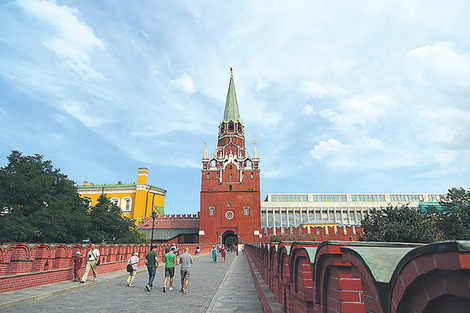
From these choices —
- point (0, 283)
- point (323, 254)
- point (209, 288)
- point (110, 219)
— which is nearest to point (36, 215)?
point (110, 219)

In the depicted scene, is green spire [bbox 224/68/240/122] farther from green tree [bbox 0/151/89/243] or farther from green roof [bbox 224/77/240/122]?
green tree [bbox 0/151/89/243]

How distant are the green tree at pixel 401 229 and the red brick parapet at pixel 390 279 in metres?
33.6

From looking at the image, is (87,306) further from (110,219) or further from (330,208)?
(330,208)

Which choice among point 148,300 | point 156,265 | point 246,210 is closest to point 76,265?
point 156,265

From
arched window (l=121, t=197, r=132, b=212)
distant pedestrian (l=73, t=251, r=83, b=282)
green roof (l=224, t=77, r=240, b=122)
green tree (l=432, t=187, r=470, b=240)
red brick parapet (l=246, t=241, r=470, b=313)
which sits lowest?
distant pedestrian (l=73, t=251, r=83, b=282)

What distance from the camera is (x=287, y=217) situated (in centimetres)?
7169

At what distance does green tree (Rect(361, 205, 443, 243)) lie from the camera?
31172 millimetres

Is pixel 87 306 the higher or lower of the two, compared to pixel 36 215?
lower

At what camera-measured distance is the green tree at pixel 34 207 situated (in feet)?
81.1

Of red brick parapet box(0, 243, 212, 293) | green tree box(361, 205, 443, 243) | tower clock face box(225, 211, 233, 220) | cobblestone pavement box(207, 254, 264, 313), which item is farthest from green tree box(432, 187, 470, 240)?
red brick parapet box(0, 243, 212, 293)

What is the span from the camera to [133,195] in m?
63.5

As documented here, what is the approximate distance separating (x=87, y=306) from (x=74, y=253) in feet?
20.5

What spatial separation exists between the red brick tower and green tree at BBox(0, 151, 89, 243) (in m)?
22.5

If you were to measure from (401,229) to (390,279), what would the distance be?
35245 mm
